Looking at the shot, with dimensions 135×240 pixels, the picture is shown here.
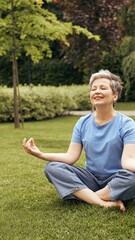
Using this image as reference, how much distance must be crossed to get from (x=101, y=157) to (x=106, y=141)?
0.47 ft

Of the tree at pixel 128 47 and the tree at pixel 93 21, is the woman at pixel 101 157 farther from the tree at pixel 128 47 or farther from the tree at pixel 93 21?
the tree at pixel 128 47

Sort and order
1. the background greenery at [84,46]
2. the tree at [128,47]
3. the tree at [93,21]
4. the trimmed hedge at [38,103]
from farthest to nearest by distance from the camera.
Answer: the tree at [128,47] → the trimmed hedge at [38,103] → the tree at [93,21] → the background greenery at [84,46]

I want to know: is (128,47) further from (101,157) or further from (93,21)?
(101,157)

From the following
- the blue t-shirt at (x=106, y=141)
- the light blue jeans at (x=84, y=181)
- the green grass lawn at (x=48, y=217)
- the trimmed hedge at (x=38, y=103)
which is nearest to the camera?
the green grass lawn at (x=48, y=217)

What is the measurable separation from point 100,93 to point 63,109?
1454cm

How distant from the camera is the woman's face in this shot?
145 inches

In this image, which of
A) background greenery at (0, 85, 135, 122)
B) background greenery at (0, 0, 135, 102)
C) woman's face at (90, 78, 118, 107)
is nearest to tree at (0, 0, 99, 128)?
background greenery at (0, 0, 135, 102)

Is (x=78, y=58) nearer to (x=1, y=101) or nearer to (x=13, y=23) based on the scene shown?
(x=1, y=101)

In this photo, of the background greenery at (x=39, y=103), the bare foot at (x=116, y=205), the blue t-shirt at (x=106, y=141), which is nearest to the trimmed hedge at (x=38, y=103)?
the background greenery at (x=39, y=103)

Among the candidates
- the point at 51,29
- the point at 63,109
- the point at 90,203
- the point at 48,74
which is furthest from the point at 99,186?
the point at 48,74

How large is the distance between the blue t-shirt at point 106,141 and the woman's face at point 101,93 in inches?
7.3

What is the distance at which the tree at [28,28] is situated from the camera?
37.2 feet

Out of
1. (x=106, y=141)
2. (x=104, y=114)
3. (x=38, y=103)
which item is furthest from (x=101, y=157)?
(x=38, y=103)

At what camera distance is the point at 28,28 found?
1155cm
